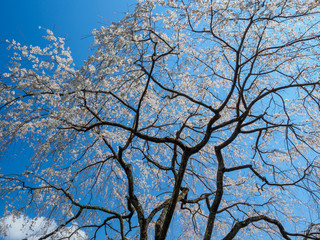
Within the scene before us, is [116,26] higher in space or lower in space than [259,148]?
lower

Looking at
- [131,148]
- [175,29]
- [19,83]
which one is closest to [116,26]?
[175,29]

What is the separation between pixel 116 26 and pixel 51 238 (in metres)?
4.84

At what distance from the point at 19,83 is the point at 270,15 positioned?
184 inches

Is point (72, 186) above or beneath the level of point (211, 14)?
beneath

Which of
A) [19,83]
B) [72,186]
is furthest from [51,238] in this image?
[19,83]

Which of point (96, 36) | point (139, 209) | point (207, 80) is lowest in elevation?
point (139, 209)

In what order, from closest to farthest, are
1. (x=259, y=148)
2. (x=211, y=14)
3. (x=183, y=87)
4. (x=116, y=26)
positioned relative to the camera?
(x=116, y=26) → (x=211, y=14) → (x=259, y=148) → (x=183, y=87)

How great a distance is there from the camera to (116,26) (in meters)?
3.98

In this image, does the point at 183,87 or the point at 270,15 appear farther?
the point at 183,87

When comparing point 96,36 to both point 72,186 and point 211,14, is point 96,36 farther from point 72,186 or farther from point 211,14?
point 72,186

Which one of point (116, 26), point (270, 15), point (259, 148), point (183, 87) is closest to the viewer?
point (116, 26)

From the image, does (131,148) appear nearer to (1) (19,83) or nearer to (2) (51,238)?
(2) (51,238)

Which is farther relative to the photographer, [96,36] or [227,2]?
[227,2]

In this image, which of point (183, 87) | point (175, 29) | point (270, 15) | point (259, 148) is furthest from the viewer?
point (183, 87)
